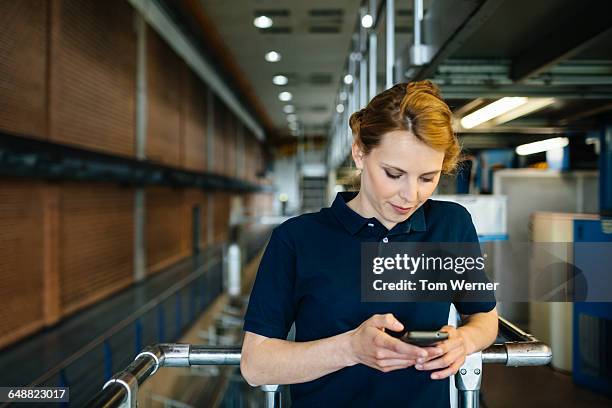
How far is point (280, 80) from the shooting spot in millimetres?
16062

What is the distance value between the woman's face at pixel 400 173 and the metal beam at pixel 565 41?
1.11 meters

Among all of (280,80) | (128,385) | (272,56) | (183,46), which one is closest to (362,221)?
(128,385)

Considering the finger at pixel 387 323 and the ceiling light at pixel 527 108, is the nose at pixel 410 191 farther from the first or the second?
the ceiling light at pixel 527 108

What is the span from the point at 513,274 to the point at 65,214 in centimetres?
723

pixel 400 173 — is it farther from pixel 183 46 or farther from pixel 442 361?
pixel 183 46

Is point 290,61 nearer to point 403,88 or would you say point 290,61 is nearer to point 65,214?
point 65,214

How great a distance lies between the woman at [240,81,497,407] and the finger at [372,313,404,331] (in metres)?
0.13

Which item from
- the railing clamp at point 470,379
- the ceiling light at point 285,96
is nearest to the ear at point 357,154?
the railing clamp at point 470,379

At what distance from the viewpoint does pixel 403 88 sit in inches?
45.8

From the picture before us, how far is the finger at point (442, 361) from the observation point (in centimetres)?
98

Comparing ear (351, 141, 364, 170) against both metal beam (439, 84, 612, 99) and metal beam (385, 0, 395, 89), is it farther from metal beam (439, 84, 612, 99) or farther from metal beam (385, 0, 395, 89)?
→ metal beam (385, 0, 395, 89)

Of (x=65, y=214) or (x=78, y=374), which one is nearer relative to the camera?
(x=78, y=374)

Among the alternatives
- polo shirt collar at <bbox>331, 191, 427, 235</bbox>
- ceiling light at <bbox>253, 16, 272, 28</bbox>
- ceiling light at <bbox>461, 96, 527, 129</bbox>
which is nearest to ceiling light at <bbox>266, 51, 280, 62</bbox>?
ceiling light at <bbox>253, 16, 272, 28</bbox>

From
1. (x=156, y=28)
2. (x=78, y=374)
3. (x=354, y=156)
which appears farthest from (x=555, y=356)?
(x=156, y=28)
